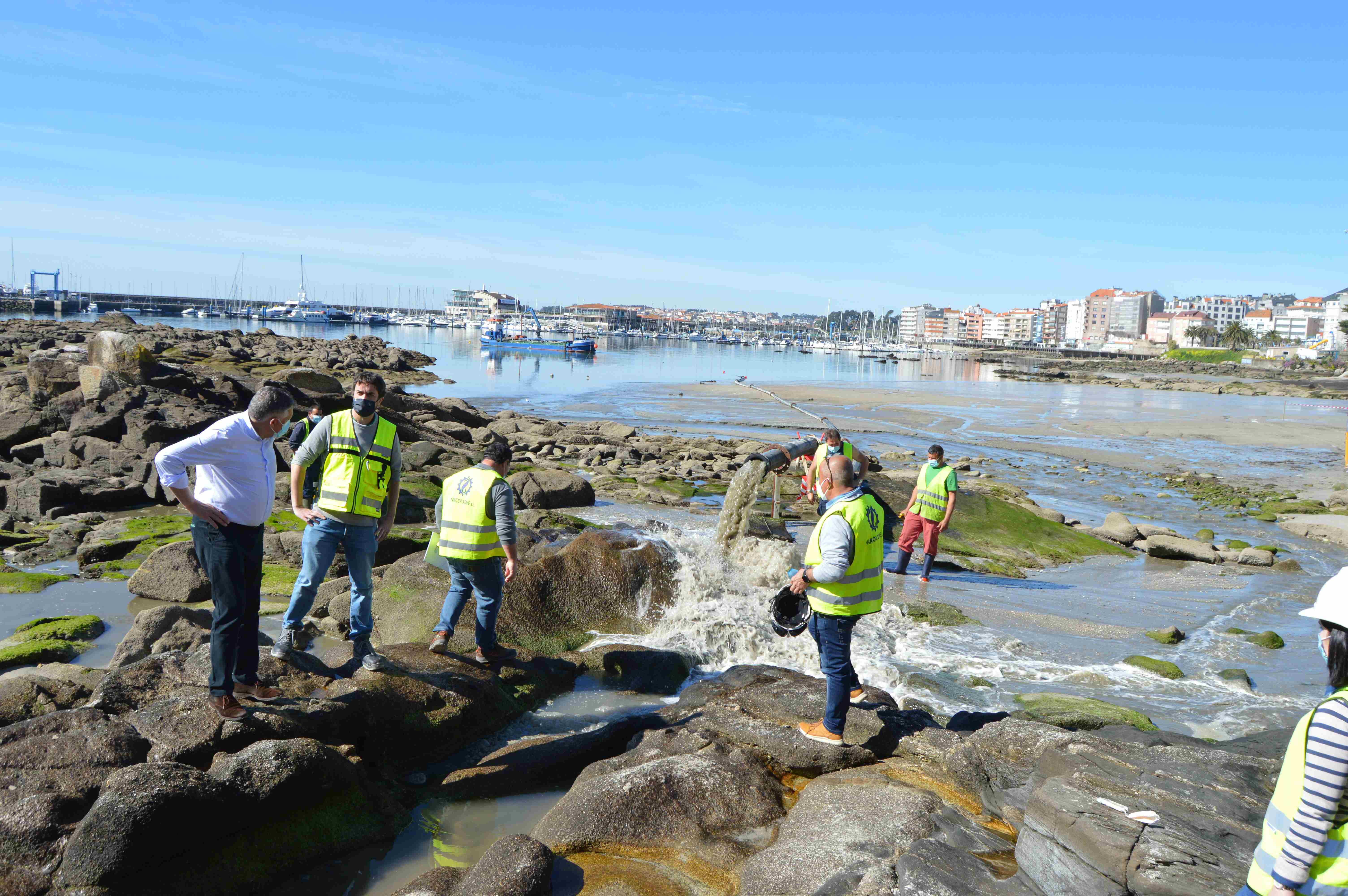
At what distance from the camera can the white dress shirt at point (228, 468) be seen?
5922mm

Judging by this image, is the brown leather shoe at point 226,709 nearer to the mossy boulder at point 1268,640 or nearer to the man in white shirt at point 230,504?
the man in white shirt at point 230,504

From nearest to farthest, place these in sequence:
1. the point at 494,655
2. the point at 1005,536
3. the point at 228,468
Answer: the point at 228,468, the point at 494,655, the point at 1005,536

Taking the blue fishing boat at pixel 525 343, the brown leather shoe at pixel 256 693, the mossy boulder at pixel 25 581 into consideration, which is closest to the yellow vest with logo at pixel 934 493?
the brown leather shoe at pixel 256 693

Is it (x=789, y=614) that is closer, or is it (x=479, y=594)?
(x=789, y=614)

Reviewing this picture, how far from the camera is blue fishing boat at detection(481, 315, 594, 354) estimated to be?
117562 mm

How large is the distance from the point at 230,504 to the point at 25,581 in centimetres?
860

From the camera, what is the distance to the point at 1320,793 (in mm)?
2961

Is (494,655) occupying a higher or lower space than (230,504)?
lower

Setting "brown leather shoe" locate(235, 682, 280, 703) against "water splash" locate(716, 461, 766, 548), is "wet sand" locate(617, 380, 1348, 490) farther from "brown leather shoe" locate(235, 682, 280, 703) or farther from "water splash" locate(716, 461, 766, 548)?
"brown leather shoe" locate(235, 682, 280, 703)

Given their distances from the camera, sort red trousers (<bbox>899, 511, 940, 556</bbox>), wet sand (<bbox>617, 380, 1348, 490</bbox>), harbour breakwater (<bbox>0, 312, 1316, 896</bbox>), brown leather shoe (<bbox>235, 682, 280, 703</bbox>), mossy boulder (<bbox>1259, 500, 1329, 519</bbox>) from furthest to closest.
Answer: wet sand (<bbox>617, 380, 1348, 490</bbox>) → mossy boulder (<bbox>1259, 500, 1329, 519</bbox>) → red trousers (<bbox>899, 511, 940, 556</bbox>) → brown leather shoe (<bbox>235, 682, 280, 703</bbox>) → harbour breakwater (<bbox>0, 312, 1316, 896</bbox>)

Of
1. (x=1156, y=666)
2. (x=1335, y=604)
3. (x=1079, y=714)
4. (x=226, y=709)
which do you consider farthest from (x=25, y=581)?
(x=1156, y=666)

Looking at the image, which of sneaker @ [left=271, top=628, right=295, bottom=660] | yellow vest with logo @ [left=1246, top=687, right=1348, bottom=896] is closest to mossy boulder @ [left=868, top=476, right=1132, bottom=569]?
sneaker @ [left=271, top=628, right=295, bottom=660]

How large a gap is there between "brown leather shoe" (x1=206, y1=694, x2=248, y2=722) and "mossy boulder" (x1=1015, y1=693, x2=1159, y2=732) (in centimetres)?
643

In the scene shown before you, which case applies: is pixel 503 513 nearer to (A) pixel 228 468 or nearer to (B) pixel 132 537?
(A) pixel 228 468
